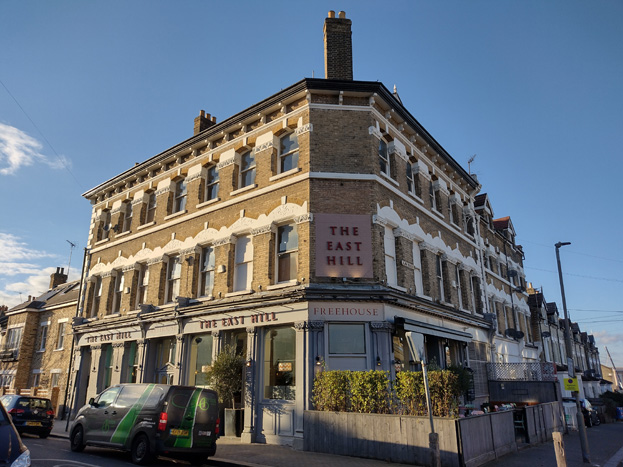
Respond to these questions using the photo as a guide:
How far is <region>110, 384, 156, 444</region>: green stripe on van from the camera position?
10867 millimetres

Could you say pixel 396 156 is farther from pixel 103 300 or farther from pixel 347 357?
pixel 103 300

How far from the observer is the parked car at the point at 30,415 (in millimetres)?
15445

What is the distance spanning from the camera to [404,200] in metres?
17.9

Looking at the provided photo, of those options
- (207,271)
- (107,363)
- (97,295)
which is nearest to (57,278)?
(97,295)

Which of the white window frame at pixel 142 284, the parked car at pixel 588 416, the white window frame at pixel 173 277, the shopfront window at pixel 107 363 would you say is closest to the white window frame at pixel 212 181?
the white window frame at pixel 173 277

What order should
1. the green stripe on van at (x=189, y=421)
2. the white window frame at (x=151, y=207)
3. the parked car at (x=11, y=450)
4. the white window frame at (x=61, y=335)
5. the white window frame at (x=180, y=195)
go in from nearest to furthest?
the parked car at (x=11, y=450) → the green stripe on van at (x=189, y=421) → the white window frame at (x=180, y=195) → the white window frame at (x=151, y=207) → the white window frame at (x=61, y=335)

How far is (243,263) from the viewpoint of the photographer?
55.8ft

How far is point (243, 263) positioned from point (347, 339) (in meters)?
5.14

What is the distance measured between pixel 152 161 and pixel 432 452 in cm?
1825

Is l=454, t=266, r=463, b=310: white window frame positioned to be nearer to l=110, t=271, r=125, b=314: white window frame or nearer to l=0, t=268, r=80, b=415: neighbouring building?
l=110, t=271, r=125, b=314: white window frame

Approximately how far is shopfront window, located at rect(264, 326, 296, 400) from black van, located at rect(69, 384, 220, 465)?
3296mm

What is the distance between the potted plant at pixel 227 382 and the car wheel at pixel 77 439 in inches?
163

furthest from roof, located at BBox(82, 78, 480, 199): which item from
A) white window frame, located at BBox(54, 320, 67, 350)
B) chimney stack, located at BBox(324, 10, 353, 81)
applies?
white window frame, located at BBox(54, 320, 67, 350)

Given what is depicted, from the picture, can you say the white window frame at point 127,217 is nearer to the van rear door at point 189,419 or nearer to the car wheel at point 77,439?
the car wheel at point 77,439
